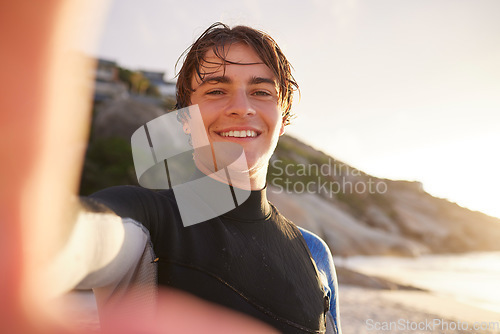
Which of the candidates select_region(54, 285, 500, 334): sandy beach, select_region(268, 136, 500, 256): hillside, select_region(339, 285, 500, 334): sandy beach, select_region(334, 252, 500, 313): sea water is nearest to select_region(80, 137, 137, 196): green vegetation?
select_region(54, 285, 500, 334): sandy beach

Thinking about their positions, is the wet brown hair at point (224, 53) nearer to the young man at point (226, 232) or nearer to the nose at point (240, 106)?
the young man at point (226, 232)

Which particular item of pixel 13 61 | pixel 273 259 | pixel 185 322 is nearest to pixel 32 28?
pixel 13 61

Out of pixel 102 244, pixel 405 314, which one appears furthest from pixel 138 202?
pixel 405 314

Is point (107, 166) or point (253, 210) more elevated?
point (107, 166)

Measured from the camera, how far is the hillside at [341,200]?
1870 centimetres

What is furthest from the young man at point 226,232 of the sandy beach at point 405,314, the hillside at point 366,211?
the hillside at point 366,211

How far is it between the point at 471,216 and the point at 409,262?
852 inches

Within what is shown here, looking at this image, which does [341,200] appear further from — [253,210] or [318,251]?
[253,210]

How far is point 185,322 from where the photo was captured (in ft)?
3.85

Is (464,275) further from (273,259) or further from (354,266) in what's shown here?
(273,259)

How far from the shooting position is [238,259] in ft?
4.52

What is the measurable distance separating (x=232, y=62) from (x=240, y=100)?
0.17 metres

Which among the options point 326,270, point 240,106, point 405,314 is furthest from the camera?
point 405,314

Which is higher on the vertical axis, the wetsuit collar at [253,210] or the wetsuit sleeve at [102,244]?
the wetsuit collar at [253,210]
